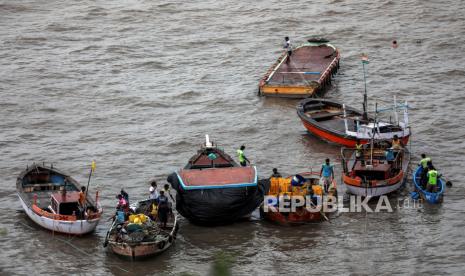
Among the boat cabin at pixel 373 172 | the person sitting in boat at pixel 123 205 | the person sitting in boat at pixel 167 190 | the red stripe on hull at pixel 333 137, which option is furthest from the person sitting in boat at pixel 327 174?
the person sitting in boat at pixel 123 205

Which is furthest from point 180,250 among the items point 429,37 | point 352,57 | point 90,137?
point 429,37

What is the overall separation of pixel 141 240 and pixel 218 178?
3763mm

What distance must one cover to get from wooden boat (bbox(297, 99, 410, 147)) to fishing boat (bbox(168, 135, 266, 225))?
675 centimetres

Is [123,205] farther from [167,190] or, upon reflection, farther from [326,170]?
[326,170]

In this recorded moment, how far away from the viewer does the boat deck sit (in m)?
45.2

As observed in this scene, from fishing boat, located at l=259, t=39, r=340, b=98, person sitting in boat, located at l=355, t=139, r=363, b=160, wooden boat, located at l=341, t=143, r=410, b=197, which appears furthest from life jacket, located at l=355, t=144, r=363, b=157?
fishing boat, located at l=259, t=39, r=340, b=98

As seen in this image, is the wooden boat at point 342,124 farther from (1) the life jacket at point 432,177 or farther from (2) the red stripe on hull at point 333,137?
(1) the life jacket at point 432,177

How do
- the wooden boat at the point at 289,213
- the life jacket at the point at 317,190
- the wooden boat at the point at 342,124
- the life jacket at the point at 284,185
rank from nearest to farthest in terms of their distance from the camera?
the wooden boat at the point at 289,213
the life jacket at the point at 317,190
the life jacket at the point at 284,185
the wooden boat at the point at 342,124

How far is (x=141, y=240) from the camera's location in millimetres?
28484

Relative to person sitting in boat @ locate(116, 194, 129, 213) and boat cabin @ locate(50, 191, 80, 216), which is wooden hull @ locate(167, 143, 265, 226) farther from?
boat cabin @ locate(50, 191, 80, 216)

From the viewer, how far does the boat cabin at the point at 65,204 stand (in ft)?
98.5

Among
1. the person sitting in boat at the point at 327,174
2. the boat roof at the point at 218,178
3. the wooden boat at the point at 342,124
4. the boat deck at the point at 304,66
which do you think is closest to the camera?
the boat roof at the point at 218,178

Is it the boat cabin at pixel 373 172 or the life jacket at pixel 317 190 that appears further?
the boat cabin at pixel 373 172

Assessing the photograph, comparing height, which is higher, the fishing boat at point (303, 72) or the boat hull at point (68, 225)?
the fishing boat at point (303, 72)
